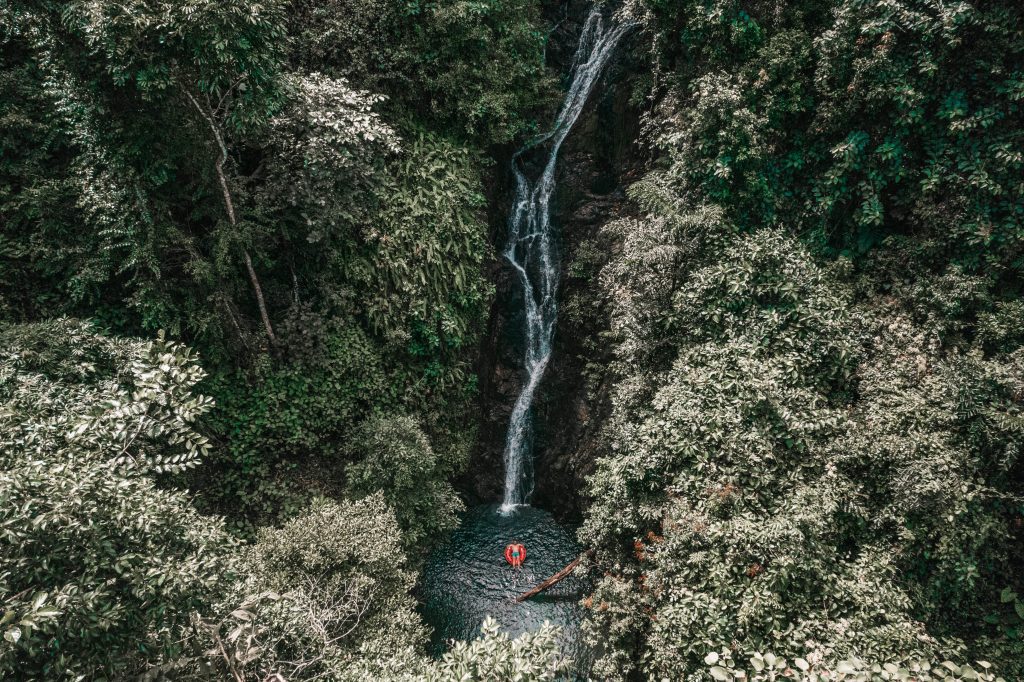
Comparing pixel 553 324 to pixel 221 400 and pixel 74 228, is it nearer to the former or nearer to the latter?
pixel 221 400

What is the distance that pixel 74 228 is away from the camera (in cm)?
983

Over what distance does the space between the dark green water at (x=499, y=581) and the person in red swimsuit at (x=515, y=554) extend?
159 millimetres

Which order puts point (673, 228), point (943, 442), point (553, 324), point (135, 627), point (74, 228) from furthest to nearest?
point (553, 324) < point (673, 228) < point (74, 228) < point (943, 442) < point (135, 627)

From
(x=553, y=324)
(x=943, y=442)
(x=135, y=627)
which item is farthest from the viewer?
(x=553, y=324)

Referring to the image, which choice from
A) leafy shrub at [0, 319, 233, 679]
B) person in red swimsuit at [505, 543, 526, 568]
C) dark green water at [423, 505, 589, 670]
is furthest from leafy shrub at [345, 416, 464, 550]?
leafy shrub at [0, 319, 233, 679]

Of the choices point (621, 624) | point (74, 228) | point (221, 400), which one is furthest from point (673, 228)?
point (74, 228)

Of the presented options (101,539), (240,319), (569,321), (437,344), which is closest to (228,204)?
(240,319)

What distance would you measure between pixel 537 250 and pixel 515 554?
1037 cm

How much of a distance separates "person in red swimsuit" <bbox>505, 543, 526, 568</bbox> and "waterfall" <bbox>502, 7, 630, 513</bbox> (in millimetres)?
2121

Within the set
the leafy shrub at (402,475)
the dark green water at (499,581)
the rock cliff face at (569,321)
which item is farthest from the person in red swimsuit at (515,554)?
the leafy shrub at (402,475)

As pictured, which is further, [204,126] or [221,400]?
[221,400]

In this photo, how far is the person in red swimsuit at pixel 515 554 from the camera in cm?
1416

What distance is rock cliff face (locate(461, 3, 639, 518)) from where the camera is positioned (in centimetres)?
1556

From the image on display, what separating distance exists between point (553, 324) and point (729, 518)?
9933mm
